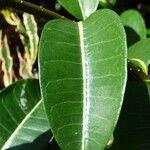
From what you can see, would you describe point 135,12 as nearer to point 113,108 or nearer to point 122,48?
point 122,48

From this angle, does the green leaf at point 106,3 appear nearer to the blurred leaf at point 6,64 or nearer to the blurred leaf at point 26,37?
the blurred leaf at point 26,37

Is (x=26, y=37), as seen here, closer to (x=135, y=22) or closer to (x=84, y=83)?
(x=135, y=22)

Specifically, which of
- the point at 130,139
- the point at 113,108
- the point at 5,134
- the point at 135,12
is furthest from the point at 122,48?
the point at 135,12

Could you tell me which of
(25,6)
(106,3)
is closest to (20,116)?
(25,6)

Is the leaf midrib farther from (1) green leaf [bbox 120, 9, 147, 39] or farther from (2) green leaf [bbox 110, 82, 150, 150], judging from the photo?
(1) green leaf [bbox 120, 9, 147, 39]

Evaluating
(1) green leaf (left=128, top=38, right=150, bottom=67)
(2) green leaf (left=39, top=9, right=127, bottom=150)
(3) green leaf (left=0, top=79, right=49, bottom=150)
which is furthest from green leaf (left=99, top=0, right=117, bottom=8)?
(2) green leaf (left=39, top=9, right=127, bottom=150)

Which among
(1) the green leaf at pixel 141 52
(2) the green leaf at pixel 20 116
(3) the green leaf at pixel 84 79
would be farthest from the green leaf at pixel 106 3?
(3) the green leaf at pixel 84 79
